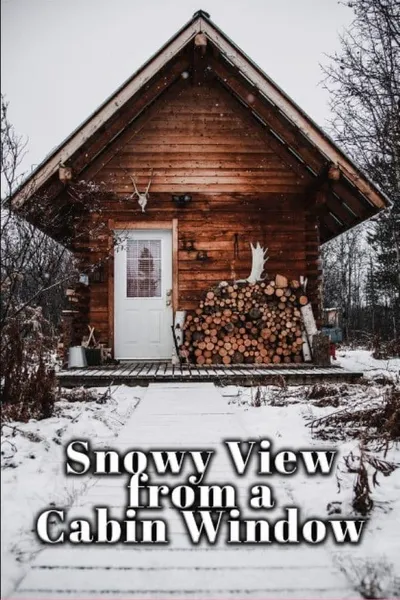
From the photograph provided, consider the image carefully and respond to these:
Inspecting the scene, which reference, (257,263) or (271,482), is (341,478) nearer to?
(271,482)

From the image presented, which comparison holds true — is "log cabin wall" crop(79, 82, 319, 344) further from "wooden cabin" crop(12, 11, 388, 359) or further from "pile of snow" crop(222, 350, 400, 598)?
"pile of snow" crop(222, 350, 400, 598)

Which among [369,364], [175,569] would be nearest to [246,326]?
[369,364]

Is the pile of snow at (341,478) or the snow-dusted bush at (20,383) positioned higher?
the snow-dusted bush at (20,383)

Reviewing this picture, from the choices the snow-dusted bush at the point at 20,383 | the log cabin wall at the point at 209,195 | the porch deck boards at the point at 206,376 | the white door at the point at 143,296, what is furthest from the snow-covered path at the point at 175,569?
the log cabin wall at the point at 209,195

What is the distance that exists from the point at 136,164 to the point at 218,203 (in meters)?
1.62

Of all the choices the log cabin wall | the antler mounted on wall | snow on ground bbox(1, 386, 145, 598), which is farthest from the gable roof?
snow on ground bbox(1, 386, 145, 598)

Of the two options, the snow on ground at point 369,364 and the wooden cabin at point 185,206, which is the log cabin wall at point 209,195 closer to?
the wooden cabin at point 185,206

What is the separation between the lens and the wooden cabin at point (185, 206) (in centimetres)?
881

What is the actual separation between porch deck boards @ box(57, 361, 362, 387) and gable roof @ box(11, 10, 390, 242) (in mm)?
A: 2973

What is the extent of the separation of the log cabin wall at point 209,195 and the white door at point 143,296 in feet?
0.71

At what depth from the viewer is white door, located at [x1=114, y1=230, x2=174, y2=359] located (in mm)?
8891

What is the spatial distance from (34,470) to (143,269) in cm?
631

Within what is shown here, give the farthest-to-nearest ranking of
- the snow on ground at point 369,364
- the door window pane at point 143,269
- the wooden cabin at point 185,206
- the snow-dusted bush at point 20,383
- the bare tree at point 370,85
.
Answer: the bare tree at point 370,85 → the door window pane at point 143,269 → the wooden cabin at point 185,206 → the snow on ground at point 369,364 → the snow-dusted bush at point 20,383

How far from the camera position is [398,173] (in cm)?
1136
